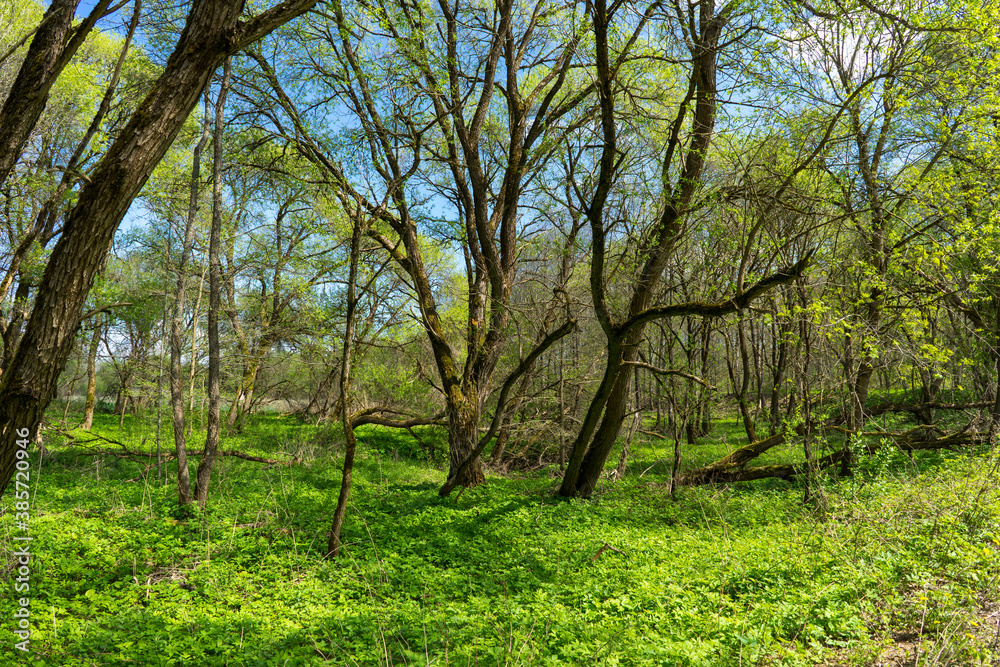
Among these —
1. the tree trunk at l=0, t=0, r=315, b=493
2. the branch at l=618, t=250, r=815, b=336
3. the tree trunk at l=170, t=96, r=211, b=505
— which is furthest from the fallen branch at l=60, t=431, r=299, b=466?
the branch at l=618, t=250, r=815, b=336

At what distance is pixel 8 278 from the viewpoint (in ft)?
22.3

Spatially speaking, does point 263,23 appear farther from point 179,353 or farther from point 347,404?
point 179,353

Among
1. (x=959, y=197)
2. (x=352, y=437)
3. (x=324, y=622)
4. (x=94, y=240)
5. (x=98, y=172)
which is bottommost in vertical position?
(x=324, y=622)

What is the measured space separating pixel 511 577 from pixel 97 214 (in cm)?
455

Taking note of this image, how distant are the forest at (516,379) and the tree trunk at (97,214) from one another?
15 millimetres

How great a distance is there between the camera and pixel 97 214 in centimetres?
262

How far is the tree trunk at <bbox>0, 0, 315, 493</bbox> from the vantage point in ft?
8.23

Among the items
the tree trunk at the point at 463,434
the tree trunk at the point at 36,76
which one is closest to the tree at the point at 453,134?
the tree trunk at the point at 463,434

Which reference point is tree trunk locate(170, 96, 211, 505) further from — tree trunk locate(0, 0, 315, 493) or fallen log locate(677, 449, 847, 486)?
fallen log locate(677, 449, 847, 486)

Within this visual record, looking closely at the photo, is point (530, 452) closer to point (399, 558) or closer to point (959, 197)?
point (399, 558)

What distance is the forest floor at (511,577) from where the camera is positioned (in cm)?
367

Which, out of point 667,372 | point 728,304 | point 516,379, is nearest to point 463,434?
point 516,379

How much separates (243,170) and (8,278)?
12.5ft

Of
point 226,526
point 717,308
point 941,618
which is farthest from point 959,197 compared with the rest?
point 226,526
